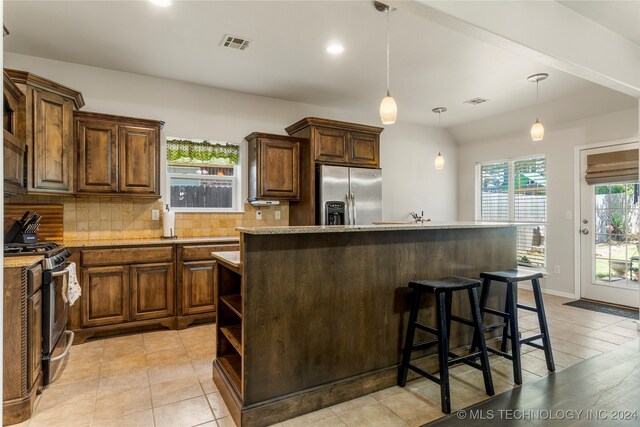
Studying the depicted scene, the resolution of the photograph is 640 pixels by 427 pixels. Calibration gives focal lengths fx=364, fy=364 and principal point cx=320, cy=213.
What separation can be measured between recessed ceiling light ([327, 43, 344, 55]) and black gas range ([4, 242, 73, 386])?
288cm

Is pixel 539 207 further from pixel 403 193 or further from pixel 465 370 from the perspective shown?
pixel 465 370

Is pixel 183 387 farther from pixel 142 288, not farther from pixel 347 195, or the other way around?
pixel 347 195

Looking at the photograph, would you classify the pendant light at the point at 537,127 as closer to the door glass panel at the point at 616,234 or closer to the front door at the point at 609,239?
the front door at the point at 609,239

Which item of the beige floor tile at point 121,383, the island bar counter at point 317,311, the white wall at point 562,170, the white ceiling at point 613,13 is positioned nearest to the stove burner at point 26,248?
Result: the beige floor tile at point 121,383

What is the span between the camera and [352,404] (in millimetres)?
2301

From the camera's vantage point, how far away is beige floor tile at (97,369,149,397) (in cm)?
252

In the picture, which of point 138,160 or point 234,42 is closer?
point 234,42

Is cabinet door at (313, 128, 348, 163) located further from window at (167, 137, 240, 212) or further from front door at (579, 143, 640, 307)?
front door at (579, 143, 640, 307)

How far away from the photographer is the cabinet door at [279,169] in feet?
14.7

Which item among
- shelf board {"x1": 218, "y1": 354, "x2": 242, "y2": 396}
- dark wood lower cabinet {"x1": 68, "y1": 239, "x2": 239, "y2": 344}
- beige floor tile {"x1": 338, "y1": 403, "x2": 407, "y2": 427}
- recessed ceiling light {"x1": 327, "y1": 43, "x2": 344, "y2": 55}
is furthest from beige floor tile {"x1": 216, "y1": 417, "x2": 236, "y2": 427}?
recessed ceiling light {"x1": 327, "y1": 43, "x2": 344, "y2": 55}

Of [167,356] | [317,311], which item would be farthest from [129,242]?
[317,311]

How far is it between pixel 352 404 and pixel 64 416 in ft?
5.74

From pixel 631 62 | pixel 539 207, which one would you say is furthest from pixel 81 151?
pixel 539 207

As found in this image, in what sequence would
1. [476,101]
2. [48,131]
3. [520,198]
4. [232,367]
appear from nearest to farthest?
[232,367] < [48,131] < [476,101] < [520,198]
